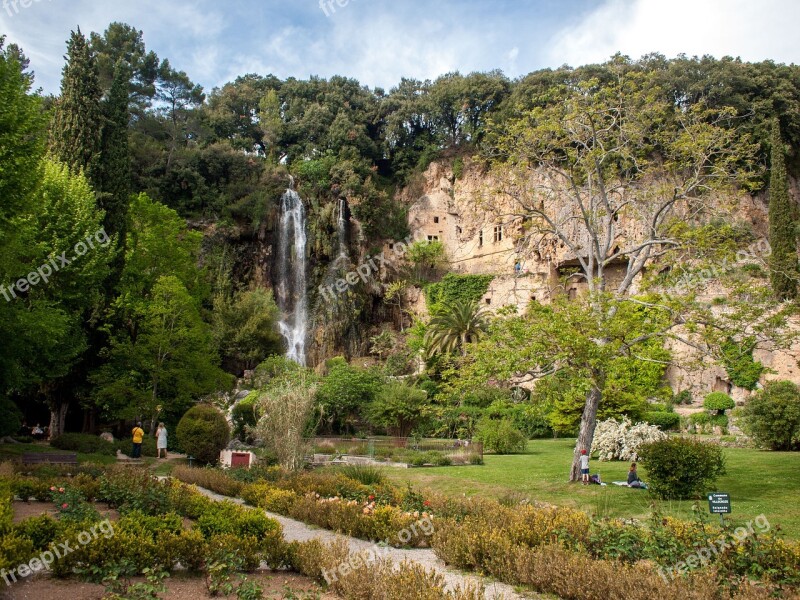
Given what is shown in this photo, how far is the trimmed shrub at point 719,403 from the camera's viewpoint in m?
31.4

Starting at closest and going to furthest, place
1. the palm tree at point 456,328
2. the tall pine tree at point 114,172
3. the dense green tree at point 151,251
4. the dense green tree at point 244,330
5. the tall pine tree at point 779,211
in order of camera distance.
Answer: the tall pine tree at point 114,172, the dense green tree at point 151,251, the tall pine tree at point 779,211, the dense green tree at point 244,330, the palm tree at point 456,328

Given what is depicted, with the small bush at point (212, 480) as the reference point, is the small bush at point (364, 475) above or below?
above

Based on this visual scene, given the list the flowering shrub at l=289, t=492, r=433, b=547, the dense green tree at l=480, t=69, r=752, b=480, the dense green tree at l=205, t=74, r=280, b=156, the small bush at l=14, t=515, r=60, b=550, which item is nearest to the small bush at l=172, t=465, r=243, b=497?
the flowering shrub at l=289, t=492, r=433, b=547

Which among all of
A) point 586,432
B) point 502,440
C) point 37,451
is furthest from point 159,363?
point 586,432

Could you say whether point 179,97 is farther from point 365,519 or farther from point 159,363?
point 365,519

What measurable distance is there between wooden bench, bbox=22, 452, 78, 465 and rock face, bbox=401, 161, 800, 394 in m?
25.9

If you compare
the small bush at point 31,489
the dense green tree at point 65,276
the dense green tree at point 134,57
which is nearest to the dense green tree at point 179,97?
the dense green tree at point 134,57

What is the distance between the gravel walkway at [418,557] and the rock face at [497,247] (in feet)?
A: 89.5

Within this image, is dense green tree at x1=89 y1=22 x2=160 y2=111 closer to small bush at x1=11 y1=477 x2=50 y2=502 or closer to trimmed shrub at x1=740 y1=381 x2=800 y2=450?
Answer: small bush at x1=11 y1=477 x2=50 y2=502

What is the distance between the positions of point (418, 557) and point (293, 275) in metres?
36.1

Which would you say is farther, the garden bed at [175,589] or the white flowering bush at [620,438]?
the white flowering bush at [620,438]

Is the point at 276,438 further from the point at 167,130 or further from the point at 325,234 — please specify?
the point at 167,130

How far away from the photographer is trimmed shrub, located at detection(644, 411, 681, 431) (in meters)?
29.8

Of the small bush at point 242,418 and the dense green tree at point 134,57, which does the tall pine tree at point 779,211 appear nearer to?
the small bush at point 242,418
